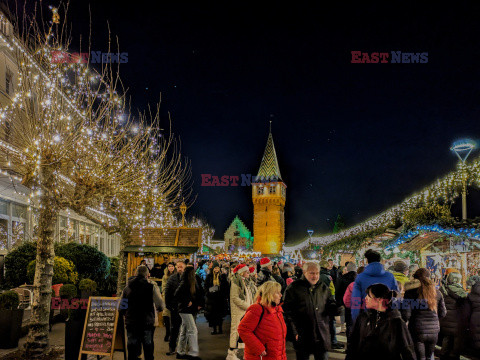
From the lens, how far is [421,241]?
1560cm

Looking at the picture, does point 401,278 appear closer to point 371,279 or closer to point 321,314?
point 371,279

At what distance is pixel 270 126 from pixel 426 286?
346 ft

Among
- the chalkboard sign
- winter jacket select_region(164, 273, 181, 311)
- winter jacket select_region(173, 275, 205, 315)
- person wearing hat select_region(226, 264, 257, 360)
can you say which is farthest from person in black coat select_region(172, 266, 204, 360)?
the chalkboard sign

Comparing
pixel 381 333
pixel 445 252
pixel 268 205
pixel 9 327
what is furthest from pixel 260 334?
pixel 268 205

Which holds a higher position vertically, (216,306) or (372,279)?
(372,279)

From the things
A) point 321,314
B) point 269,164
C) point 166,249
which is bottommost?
point 321,314

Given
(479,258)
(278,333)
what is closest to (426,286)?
(278,333)

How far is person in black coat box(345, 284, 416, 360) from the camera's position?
4148 mm

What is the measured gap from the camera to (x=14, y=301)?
10.6 m

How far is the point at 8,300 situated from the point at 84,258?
301 inches

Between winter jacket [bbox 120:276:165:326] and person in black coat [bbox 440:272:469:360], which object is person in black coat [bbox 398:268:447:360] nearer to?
person in black coat [bbox 440:272:469:360]

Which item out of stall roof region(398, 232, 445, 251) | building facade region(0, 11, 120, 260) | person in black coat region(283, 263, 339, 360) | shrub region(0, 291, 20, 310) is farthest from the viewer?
building facade region(0, 11, 120, 260)

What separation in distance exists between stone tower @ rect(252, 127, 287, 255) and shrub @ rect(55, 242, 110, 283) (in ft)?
280

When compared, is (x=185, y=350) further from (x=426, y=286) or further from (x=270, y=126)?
(x=270, y=126)
